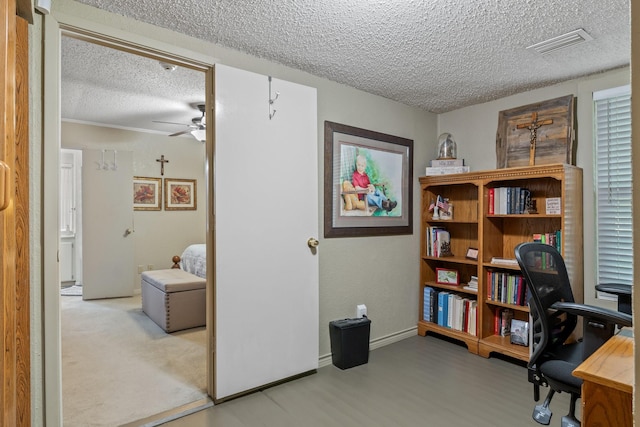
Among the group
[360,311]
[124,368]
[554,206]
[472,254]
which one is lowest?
[124,368]

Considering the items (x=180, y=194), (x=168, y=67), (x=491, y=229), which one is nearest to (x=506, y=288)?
(x=491, y=229)

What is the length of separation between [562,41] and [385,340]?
8.76 feet

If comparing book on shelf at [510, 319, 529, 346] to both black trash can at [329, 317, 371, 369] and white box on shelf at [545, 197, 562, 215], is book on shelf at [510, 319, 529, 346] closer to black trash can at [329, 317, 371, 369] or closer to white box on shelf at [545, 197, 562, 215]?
white box on shelf at [545, 197, 562, 215]

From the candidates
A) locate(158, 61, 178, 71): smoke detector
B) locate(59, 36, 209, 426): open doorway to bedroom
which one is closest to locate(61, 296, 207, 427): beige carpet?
locate(59, 36, 209, 426): open doorway to bedroom

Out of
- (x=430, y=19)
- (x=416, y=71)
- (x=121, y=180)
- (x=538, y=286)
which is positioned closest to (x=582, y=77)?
(x=416, y=71)

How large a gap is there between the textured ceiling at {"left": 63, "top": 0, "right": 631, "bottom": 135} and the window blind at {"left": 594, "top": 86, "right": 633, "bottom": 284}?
317mm

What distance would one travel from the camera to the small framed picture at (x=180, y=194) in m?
5.73

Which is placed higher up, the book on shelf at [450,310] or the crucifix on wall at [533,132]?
the crucifix on wall at [533,132]

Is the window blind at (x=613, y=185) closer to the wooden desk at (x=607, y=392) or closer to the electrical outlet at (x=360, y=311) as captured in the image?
the electrical outlet at (x=360, y=311)

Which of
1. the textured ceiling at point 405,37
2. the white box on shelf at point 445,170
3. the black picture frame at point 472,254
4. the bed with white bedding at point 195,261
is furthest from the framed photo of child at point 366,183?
the bed with white bedding at point 195,261

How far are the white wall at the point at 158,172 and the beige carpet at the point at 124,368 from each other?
1446mm

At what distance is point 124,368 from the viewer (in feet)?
9.31

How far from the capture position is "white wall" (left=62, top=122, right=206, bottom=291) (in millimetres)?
5183

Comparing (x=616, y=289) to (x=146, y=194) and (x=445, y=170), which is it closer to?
(x=445, y=170)
